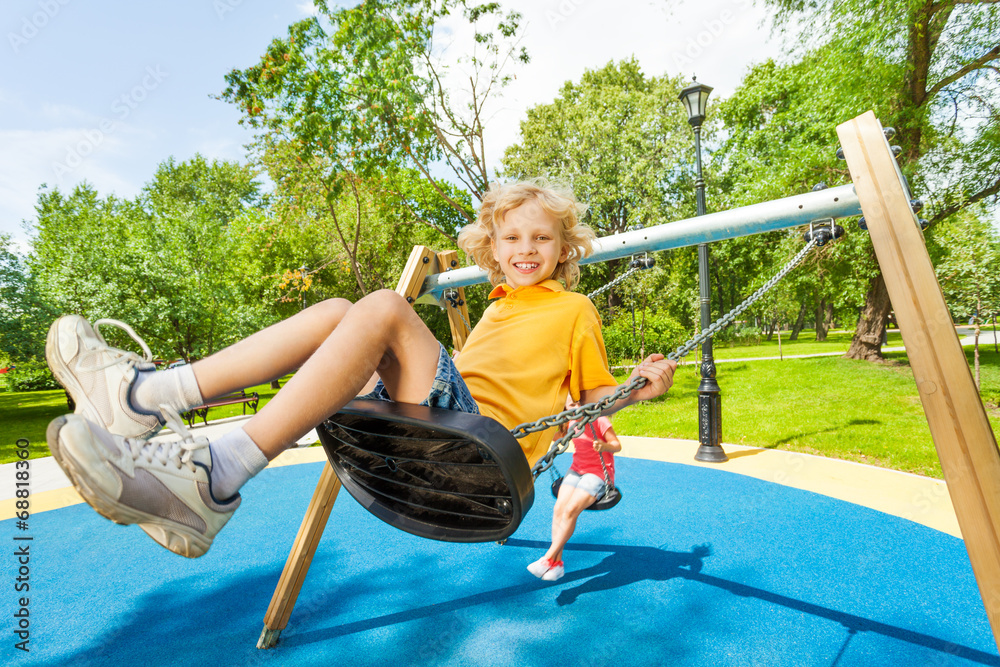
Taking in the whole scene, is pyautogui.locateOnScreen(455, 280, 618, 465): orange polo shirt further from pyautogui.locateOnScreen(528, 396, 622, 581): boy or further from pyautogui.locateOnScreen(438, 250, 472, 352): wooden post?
pyautogui.locateOnScreen(438, 250, 472, 352): wooden post

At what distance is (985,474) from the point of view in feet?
4.14

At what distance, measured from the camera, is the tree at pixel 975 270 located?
7.53 meters

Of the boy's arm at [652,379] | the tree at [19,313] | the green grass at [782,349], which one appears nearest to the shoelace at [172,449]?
the boy's arm at [652,379]

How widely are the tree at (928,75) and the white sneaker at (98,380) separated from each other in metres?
10.2

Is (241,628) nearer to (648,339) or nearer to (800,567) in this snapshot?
(800,567)

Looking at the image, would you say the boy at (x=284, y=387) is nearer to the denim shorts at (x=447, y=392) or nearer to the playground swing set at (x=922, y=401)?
the denim shorts at (x=447, y=392)

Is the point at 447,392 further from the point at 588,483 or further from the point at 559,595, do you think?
the point at 559,595

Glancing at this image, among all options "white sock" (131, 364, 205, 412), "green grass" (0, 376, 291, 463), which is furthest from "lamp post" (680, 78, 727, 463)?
"green grass" (0, 376, 291, 463)

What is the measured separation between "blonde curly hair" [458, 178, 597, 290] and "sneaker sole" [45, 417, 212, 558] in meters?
1.55

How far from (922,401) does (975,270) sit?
331 inches

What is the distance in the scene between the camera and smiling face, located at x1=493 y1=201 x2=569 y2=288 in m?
2.09

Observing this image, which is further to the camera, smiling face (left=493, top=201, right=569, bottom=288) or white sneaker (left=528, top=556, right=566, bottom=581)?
white sneaker (left=528, top=556, right=566, bottom=581)

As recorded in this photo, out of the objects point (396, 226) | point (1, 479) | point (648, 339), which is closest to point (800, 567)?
A: point (1, 479)

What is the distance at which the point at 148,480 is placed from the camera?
1.09m
